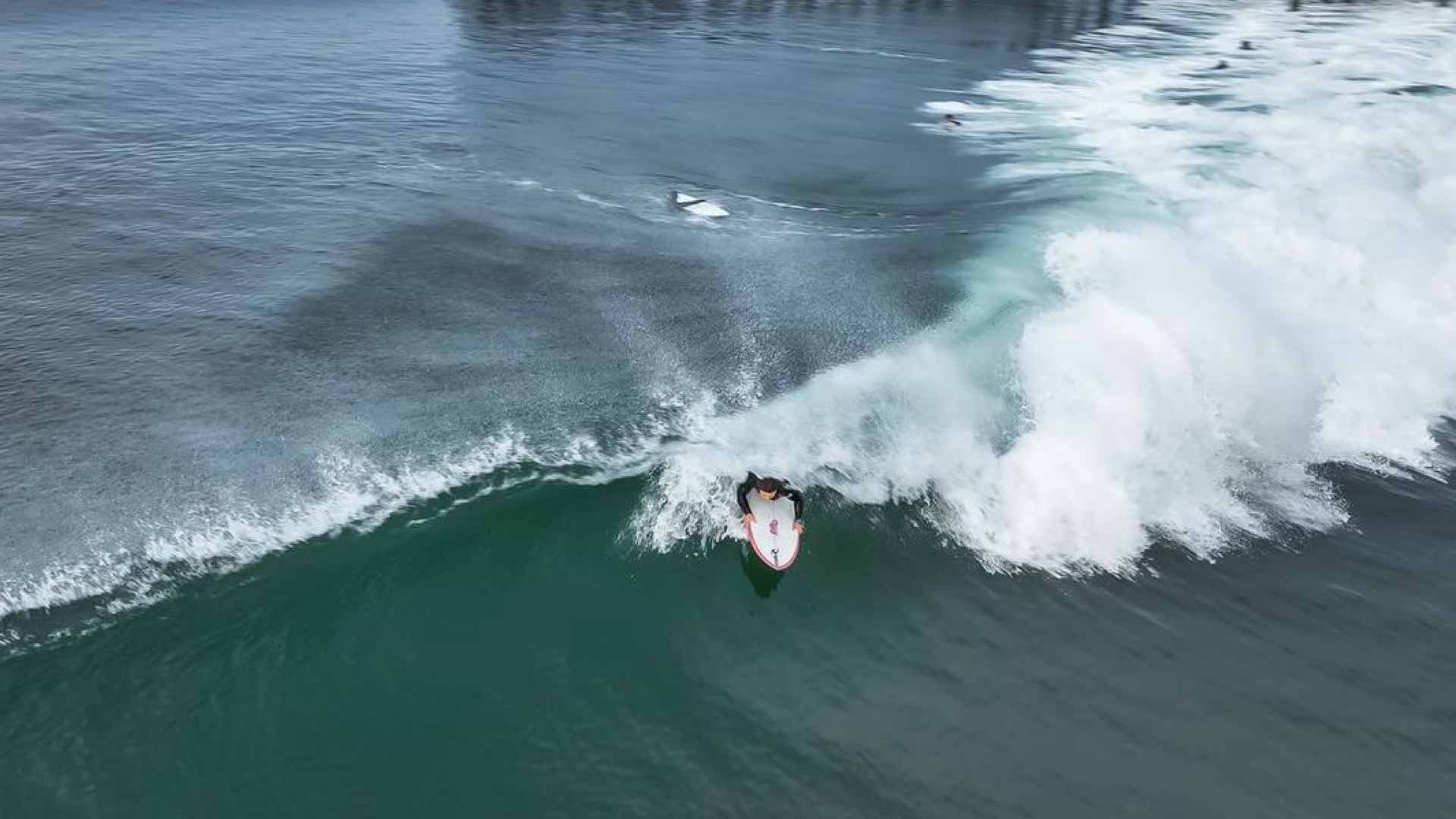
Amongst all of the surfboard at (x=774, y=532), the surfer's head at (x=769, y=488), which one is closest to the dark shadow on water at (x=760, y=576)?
the surfboard at (x=774, y=532)

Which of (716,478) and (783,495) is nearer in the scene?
(783,495)

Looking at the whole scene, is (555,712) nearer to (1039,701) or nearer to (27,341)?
(1039,701)

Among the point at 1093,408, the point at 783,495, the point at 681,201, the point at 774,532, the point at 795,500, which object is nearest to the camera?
the point at 774,532

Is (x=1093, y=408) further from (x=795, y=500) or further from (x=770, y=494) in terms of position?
(x=770, y=494)

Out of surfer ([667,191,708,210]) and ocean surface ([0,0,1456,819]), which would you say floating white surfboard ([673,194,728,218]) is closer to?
surfer ([667,191,708,210])

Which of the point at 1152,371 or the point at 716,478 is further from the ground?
the point at 1152,371

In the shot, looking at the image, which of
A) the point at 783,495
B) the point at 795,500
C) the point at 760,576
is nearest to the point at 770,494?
the point at 783,495

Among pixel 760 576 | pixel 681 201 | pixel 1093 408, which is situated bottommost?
pixel 760 576

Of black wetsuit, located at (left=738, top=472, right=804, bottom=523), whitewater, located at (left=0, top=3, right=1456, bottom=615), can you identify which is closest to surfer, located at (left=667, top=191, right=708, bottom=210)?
whitewater, located at (left=0, top=3, right=1456, bottom=615)

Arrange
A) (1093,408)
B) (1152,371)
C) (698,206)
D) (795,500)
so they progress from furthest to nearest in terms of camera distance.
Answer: (698,206)
(1152,371)
(1093,408)
(795,500)
